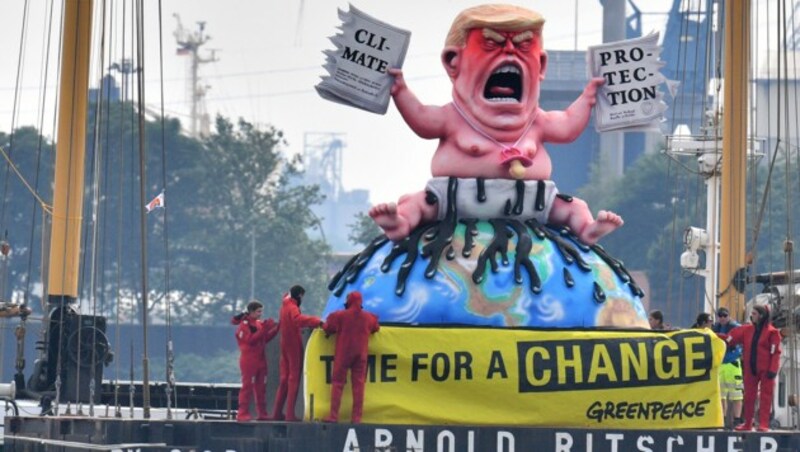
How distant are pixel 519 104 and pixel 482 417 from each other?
3722mm

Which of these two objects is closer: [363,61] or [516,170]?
[516,170]

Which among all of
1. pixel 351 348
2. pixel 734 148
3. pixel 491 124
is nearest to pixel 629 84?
pixel 491 124

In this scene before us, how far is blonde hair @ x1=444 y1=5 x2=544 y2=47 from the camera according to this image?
3422 cm

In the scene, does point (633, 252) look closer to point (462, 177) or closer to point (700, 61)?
point (700, 61)

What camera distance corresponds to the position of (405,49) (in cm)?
3453

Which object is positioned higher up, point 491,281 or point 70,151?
point 70,151

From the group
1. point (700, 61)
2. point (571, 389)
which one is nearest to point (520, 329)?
point (571, 389)

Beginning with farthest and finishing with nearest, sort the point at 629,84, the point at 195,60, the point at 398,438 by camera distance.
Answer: the point at 195,60, the point at 629,84, the point at 398,438

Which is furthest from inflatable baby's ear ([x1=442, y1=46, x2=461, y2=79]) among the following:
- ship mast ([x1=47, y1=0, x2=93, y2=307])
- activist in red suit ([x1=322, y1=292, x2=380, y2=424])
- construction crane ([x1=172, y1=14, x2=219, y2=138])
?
construction crane ([x1=172, y1=14, x2=219, y2=138])

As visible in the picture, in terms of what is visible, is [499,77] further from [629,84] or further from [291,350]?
[291,350]

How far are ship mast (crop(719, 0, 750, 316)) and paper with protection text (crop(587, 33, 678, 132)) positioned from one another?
902 cm

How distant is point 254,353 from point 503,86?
13.5 feet

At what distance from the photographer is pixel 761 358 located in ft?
113

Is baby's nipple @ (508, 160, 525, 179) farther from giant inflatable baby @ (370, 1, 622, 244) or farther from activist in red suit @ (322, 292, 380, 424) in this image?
activist in red suit @ (322, 292, 380, 424)
